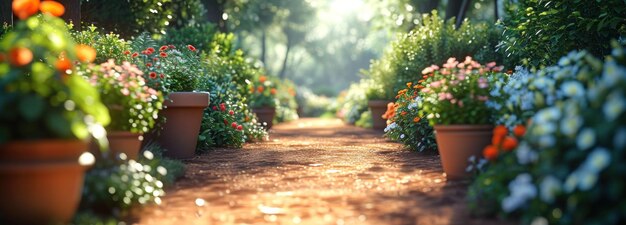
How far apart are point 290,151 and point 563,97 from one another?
4581mm

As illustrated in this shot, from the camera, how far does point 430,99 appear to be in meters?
5.66

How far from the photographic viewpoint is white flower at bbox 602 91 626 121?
10.5ft

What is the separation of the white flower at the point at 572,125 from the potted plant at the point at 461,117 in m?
1.86

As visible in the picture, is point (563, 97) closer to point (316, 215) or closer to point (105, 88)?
point (316, 215)

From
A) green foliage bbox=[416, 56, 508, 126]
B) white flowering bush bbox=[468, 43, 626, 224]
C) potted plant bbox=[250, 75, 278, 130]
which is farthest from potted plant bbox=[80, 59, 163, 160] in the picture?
potted plant bbox=[250, 75, 278, 130]

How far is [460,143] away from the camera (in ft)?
17.8

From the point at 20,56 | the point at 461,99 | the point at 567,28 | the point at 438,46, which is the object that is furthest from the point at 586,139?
the point at 438,46

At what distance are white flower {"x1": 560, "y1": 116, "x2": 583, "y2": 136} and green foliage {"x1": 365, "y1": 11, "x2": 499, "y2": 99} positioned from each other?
8625mm

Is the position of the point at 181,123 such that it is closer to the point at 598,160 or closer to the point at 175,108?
the point at 175,108

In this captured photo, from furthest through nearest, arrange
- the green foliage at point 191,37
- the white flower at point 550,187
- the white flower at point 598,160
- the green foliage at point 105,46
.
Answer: the green foliage at point 191,37
the green foliage at point 105,46
the white flower at point 550,187
the white flower at point 598,160

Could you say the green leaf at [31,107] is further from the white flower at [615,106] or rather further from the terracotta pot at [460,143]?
the terracotta pot at [460,143]

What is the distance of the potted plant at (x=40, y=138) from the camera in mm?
3494

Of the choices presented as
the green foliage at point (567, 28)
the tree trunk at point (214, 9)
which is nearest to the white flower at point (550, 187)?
the green foliage at point (567, 28)

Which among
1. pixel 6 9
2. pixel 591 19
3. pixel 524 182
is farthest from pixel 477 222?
pixel 6 9
